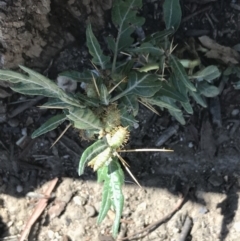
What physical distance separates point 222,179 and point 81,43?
1094 mm

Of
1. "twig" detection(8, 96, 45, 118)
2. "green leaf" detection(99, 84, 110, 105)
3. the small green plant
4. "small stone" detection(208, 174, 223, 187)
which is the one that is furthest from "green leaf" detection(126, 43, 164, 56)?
"small stone" detection(208, 174, 223, 187)

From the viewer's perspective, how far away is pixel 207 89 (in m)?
2.62

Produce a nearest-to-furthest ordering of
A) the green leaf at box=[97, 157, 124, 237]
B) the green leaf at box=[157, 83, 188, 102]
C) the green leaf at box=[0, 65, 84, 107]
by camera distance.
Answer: the green leaf at box=[0, 65, 84, 107] → the green leaf at box=[97, 157, 124, 237] → the green leaf at box=[157, 83, 188, 102]

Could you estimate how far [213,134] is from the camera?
2830mm

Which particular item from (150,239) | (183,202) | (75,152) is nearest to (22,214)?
(75,152)

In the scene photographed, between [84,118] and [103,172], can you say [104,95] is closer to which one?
[84,118]

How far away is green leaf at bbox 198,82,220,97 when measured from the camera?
2.62 meters

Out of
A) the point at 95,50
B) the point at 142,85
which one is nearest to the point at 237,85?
the point at 142,85

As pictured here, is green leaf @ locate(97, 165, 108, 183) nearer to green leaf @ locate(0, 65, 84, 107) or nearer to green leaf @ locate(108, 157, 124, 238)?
green leaf @ locate(108, 157, 124, 238)

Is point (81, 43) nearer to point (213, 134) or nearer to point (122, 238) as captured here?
point (213, 134)

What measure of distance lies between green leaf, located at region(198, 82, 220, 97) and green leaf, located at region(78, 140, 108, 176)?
0.79 m

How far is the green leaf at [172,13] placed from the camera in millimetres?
2350

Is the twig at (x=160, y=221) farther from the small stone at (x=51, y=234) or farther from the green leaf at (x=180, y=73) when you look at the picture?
the green leaf at (x=180, y=73)

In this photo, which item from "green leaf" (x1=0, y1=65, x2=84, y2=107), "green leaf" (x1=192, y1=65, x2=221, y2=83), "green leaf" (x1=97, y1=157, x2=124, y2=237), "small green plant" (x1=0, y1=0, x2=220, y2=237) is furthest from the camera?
"green leaf" (x1=192, y1=65, x2=221, y2=83)
